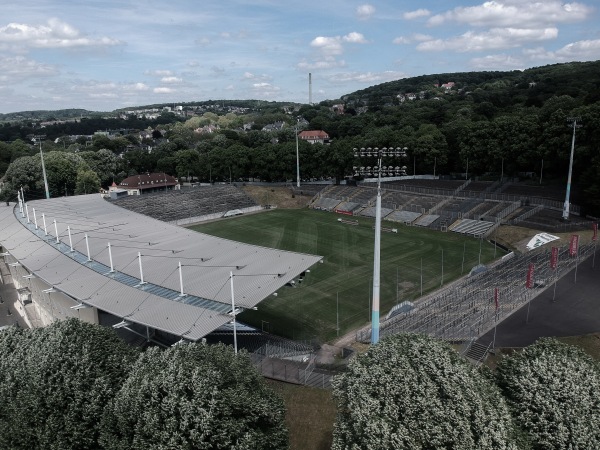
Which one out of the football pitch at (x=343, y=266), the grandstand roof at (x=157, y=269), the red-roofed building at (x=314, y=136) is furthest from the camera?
the red-roofed building at (x=314, y=136)

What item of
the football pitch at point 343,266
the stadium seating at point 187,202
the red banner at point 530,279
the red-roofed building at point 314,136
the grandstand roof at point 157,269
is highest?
the red-roofed building at point 314,136

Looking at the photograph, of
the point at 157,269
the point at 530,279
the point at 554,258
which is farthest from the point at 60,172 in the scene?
the point at 554,258

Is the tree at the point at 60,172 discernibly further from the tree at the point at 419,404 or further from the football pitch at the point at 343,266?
the tree at the point at 419,404

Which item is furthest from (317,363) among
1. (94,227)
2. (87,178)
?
(87,178)

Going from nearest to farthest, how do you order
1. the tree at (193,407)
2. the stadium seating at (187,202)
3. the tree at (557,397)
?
the tree at (557,397) → the tree at (193,407) → the stadium seating at (187,202)

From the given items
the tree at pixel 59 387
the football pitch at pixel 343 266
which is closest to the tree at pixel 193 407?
the tree at pixel 59 387

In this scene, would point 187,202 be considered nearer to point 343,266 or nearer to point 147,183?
point 147,183
